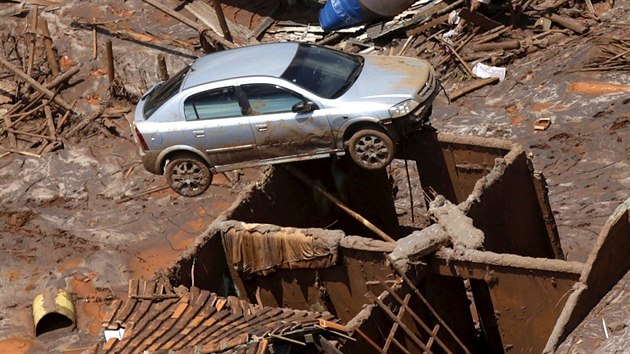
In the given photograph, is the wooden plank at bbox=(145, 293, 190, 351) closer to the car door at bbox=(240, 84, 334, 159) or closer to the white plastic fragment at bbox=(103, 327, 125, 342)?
the white plastic fragment at bbox=(103, 327, 125, 342)

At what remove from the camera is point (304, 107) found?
18.1 meters

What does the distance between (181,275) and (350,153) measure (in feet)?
11.9

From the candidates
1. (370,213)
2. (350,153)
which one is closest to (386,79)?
(350,153)

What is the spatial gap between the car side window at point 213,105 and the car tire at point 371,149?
1.93 meters

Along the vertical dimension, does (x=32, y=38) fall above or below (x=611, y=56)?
below

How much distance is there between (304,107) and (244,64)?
1.47 metres

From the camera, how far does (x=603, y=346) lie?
12.5m

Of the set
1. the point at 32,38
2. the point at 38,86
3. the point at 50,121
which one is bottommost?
the point at 50,121

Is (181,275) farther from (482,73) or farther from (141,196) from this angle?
(482,73)

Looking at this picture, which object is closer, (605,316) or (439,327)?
(605,316)

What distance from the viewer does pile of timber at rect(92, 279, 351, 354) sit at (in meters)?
13.3

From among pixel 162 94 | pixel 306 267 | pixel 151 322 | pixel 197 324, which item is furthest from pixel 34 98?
pixel 197 324

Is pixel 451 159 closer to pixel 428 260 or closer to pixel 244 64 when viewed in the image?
pixel 428 260

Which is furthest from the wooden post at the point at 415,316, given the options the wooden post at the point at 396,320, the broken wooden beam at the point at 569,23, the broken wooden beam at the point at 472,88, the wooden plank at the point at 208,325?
the broken wooden beam at the point at 569,23
